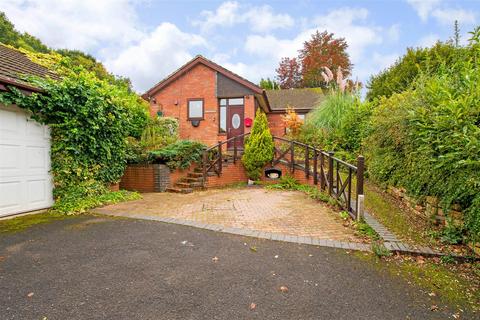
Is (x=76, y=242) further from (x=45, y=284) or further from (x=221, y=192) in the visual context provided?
(x=221, y=192)

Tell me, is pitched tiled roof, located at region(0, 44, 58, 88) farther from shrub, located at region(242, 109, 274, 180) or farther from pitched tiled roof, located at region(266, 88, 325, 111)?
pitched tiled roof, located at region(266, 88, 325, 111)

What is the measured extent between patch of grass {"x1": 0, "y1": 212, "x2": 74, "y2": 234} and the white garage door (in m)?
0.25

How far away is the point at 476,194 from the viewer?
123 inches

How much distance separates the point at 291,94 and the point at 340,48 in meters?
15.2

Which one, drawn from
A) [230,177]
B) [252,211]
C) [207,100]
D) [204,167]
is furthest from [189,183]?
[207,100]

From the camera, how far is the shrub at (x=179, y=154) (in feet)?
28.0

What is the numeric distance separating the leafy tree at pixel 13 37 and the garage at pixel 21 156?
2605 cm

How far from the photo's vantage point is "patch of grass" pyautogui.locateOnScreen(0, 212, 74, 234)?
4.33 m

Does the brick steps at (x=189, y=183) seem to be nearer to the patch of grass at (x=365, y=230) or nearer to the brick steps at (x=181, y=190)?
the brick steps at (x=181, y=190)

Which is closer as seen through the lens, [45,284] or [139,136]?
[45,284]

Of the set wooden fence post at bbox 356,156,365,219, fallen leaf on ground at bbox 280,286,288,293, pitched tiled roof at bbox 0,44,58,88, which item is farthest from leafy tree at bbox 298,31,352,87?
fallen leaf on ground at bbox 280,286,288,293

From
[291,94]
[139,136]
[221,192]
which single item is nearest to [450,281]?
[221,192]

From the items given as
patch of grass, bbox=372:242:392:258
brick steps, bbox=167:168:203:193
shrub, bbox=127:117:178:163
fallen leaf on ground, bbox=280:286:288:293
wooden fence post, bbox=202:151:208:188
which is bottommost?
fallen leaf on ground, bbox=280:286:288:293

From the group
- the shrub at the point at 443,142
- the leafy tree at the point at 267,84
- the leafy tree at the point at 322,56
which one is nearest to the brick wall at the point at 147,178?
the shrub at the point at 443,142
